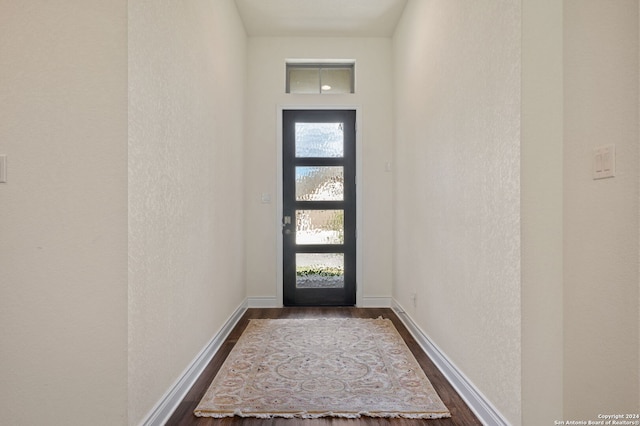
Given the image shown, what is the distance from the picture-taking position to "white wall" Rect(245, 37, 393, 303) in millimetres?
4309

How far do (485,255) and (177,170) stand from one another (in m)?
1.78

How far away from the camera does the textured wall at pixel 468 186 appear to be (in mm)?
1703

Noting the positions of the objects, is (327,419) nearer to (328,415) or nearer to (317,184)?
(328,415)

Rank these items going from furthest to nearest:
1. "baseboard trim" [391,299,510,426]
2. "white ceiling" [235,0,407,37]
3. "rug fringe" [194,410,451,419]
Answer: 1. "white ceiling" [235,0,407,37]
2. "rug fringe" [194,410,451,419]
3. "baseboard trim" [391,299,510,426]

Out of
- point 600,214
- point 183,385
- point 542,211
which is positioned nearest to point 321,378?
point 183,385

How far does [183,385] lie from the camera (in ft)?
7.34

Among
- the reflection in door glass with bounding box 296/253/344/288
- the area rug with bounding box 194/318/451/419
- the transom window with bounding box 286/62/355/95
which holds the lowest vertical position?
the area rug with bounding box 194/318/451/419

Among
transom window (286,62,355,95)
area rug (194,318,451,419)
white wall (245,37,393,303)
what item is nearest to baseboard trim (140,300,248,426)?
area rug (194,318,451,419)

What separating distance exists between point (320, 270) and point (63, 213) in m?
3.11

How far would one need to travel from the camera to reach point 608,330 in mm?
1312

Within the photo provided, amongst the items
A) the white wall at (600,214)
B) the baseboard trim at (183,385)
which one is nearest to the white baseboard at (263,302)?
the baseboard trim at (183,385)

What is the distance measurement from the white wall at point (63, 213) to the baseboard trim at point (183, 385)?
1.07 feet

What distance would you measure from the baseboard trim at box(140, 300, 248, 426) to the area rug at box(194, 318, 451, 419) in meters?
0.14

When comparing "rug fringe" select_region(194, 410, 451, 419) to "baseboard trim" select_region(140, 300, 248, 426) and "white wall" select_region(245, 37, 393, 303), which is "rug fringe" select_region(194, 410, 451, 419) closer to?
"baseboard trim" select_region(140, 300, 248, 426)
